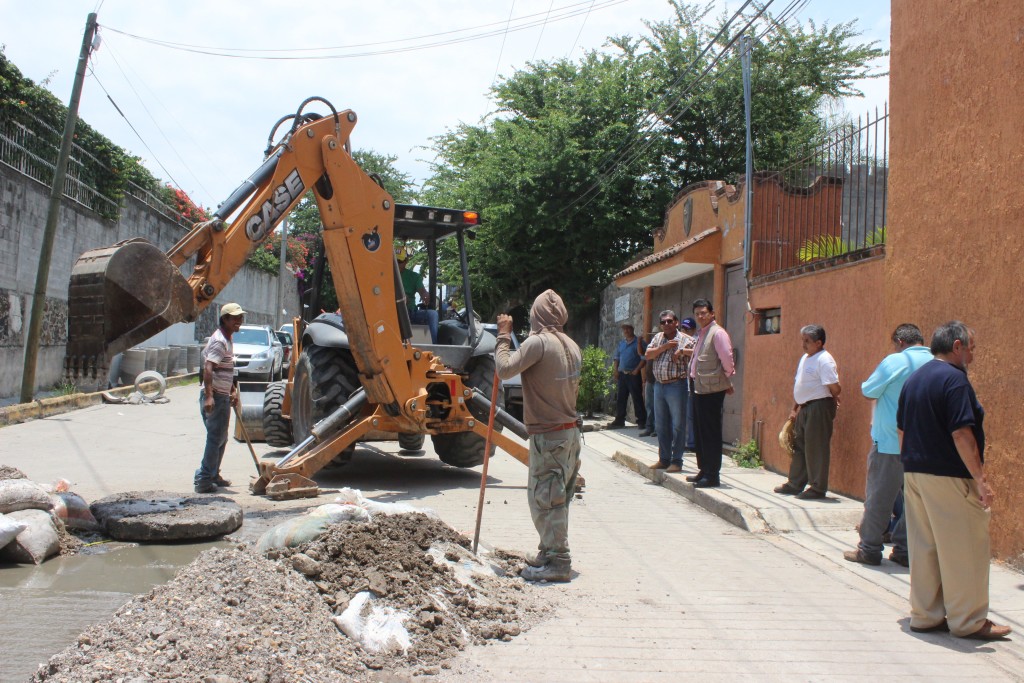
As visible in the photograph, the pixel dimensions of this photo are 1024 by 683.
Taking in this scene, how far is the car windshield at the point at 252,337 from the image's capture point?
23438 mm

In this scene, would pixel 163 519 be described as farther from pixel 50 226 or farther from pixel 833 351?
pixel 50 226

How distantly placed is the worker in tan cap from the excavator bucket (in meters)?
2.50

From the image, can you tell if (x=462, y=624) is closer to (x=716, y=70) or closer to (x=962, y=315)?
(x=962, y=315)

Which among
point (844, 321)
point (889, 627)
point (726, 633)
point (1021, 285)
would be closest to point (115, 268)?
point (726, 633)

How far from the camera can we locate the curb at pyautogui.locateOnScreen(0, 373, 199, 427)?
1398cm

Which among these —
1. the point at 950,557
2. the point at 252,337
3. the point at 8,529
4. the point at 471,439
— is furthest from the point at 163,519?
the point at 252,337

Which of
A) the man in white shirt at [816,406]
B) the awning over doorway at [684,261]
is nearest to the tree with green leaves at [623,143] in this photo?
the awning over doorway at [684,261]

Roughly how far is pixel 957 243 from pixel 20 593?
663 centimetres

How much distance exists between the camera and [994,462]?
6070mm

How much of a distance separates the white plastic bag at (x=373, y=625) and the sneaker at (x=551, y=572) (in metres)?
1.30

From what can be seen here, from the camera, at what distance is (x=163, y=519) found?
6.25m

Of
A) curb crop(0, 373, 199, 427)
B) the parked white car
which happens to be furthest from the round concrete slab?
the parked white car

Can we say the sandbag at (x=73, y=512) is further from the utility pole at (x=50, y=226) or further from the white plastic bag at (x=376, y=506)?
the utility pole at (x=50, y=226)

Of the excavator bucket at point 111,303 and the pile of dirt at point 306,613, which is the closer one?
the pile of dirt at point 306,613
